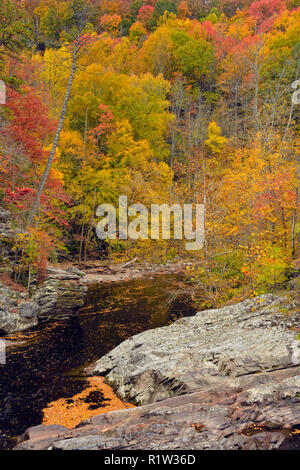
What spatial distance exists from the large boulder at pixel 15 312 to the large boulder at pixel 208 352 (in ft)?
14.3

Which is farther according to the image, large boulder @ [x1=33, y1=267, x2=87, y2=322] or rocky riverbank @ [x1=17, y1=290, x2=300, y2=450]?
large boulder @ [x1=33, y1=267, x2=87, y2=322]

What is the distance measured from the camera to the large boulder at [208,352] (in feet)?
24.9

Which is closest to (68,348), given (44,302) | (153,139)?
(44,302)

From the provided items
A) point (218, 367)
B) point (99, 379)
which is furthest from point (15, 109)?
point (218, 367)

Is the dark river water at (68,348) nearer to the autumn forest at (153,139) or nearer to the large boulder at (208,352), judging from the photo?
the large boulder at (208,352)

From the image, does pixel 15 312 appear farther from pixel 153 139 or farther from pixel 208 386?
pixel 153 139

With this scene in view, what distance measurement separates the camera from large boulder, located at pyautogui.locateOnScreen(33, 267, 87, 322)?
1465 cm

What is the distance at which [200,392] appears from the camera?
275 inches

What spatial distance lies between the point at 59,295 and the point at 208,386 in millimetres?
9543

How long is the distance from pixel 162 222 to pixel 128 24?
55.0 m

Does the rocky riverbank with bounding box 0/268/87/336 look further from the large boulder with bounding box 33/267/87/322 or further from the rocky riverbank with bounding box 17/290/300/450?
the rocky riverbank with bounding box 17/290/300/450

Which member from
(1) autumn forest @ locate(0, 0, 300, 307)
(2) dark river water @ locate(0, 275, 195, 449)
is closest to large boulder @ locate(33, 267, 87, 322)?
(2) dark river water @ locate(0, 275, 195, 449)

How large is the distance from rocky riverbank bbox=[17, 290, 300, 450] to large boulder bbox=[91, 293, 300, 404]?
0.08ft

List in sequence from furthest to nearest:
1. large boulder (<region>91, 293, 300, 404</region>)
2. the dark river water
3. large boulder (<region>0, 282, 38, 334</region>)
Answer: large boulder (<region>0, 282, 38, 334</region>) → the dark river water → large boulder (<region>91, 293, 300, 404</region>)
